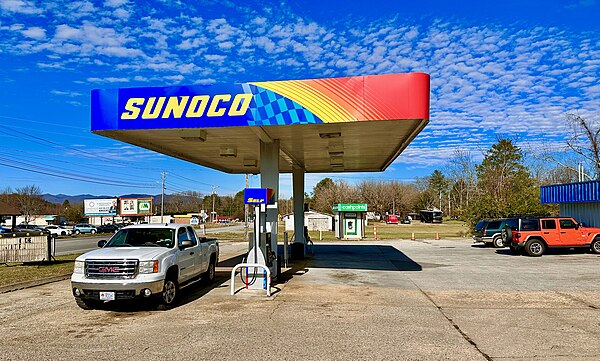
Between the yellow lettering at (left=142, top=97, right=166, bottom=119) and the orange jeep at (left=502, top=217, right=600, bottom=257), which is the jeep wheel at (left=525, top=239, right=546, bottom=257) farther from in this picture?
the yellow lettering at (left=142, top=97, right=166, bottom=119)

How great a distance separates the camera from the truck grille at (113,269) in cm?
921

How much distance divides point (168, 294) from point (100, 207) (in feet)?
273

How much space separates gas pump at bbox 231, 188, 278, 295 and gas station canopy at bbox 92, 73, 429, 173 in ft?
5.80

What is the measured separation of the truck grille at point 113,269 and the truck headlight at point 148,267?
0.37 feet

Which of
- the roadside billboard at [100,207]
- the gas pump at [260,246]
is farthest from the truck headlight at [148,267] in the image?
the roadside billboard at [100,207]

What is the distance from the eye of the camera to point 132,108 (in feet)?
39.2

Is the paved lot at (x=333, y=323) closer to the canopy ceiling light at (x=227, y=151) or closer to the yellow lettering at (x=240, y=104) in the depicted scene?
the yellow lettering at (x=240, y=104)

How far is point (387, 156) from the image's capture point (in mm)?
19078

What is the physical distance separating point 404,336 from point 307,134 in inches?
284

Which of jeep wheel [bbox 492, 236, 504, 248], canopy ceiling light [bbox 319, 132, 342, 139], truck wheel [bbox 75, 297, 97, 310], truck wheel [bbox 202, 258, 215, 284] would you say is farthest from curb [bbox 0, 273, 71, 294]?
jeep wheel [bbox 492, 236, 504, 248]

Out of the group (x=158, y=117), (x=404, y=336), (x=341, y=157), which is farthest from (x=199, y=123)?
(x=341, y=157)

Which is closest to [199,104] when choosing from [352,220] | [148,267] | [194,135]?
[194,135]

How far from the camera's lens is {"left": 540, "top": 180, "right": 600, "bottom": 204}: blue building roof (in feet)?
83.2

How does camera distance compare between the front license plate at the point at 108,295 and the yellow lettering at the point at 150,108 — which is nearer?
the front license plate at the point at 108,295
